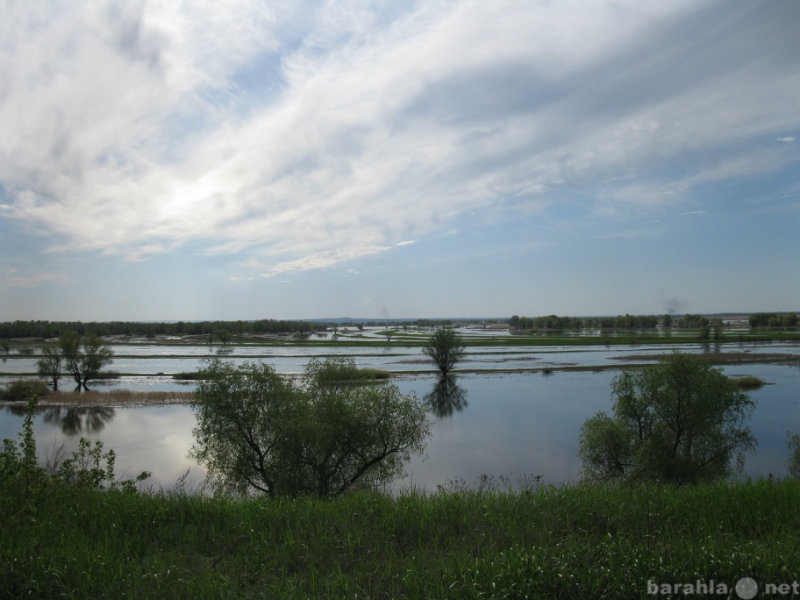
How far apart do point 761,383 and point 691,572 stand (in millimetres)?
51596

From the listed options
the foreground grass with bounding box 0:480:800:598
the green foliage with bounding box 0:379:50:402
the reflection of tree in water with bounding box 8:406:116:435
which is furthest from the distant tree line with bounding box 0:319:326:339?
the foreground grass with bounding box 0:480:800:598

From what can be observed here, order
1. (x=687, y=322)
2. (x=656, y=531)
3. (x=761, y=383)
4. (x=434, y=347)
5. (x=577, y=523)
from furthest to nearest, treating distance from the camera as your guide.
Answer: (x=687, y=322) → (x=434, y=347) → (x=761, y=383) → (x=577, y=523) → (x=656, y=531)

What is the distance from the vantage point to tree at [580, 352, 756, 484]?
2083 centimetres

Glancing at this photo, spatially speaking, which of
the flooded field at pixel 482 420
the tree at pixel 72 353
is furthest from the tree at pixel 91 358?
the flooded field at pixel 482 420

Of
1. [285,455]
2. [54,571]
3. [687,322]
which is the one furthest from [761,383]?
[687,322]

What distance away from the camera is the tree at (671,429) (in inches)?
820

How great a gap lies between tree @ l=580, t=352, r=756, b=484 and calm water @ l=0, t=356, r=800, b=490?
1710mm

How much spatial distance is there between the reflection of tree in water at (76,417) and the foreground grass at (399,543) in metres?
32.8

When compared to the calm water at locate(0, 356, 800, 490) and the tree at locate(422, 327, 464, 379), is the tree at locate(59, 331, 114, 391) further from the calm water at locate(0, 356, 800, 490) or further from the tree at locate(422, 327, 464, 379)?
the tree at locate(422, 327, 464, 379)

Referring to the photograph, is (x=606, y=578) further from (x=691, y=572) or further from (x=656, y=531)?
(x=656, y=531)

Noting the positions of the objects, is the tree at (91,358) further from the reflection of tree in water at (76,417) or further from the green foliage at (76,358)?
the reflection of tree in water at (76,417)

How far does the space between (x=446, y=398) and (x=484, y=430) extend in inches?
515

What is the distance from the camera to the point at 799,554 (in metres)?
4.79

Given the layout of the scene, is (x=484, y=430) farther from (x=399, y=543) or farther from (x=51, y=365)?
(x=51, y=365)
